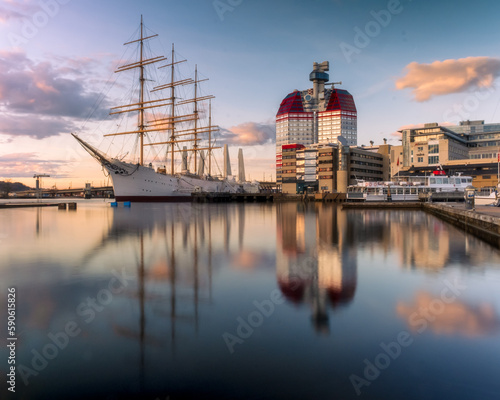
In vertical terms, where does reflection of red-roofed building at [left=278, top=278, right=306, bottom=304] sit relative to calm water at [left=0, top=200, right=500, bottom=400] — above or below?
above

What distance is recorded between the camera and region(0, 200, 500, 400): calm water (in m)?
6.05

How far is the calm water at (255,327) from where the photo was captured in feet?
19.9

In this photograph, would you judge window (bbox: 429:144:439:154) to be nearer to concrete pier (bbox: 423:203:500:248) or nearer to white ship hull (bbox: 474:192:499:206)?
white ship hull (bbox: 474:192:499:206)

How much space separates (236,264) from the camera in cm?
1619

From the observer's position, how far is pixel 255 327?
27.8 feet

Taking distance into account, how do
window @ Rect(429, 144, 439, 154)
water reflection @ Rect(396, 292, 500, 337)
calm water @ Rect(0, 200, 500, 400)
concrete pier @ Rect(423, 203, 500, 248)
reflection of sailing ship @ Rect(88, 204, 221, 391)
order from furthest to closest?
window @ Rect(429, 144, 439, 154) → concrete pier @ Rect(423, 203, 500, 248) → water reflection @ Rect(396, 292, 500, 337) → reflection of sailing ship @ Rect(88, 204, 221, 391) → calm water @ Rect(0, 200, 500, 400)

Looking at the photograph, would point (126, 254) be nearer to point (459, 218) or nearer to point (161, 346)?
point (161, 346)

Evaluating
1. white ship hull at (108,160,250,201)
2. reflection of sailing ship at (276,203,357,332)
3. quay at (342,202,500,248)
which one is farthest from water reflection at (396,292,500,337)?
white ship hull at (108,160,250,201)

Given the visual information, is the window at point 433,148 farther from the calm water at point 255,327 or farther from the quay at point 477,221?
the calm water at point 255,327

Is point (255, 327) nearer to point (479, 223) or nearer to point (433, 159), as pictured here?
point (479, 223)

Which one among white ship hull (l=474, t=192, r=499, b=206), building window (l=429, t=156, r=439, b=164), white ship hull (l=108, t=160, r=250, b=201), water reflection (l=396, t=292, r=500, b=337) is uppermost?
building window (l=429, t=156, r=439, b=164)

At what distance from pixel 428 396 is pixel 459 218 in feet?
111

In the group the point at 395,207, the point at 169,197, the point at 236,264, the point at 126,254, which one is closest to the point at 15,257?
the point at 126,254

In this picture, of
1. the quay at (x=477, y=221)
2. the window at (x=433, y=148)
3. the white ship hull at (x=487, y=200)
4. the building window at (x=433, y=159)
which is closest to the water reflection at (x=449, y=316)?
the quay at (x=477, y=221)
